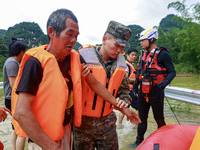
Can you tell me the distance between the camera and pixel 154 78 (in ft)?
9.34

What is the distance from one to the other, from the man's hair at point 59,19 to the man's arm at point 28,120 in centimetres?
51

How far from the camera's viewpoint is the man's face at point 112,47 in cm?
168

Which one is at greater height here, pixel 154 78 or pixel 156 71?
pixel 156 71

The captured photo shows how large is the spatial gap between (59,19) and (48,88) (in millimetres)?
505

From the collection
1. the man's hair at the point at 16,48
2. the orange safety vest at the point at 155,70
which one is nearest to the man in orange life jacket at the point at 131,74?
the orange safety vest at the point at 155,70

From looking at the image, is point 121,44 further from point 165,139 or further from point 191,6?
point 191,6

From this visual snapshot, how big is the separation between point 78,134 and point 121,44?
1.12 meters

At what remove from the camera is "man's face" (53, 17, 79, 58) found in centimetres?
107

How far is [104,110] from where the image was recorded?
65.2 inches

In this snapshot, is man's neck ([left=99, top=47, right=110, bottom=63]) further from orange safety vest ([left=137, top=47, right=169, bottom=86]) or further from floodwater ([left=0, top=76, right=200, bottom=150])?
floodwater ([left=0, top=76, right=200, bottom=150])

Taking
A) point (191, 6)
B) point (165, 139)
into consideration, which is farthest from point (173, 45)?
point (165, 139)

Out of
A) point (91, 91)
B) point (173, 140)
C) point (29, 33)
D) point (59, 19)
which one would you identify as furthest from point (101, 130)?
point (29, 33)

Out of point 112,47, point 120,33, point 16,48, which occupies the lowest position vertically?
point 16,48

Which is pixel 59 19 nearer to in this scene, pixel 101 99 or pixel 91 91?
pixel 91 91
